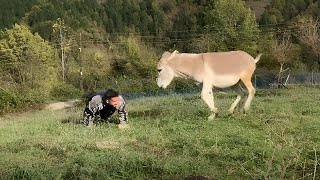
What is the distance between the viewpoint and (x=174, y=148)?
7703 millimetres

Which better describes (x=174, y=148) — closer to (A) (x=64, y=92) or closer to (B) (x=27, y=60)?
(B) (x=27, y=60)

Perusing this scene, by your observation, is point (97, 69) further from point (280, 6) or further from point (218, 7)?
point (280, 6)

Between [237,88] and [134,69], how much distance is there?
40241mm

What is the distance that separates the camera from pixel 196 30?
81000mm

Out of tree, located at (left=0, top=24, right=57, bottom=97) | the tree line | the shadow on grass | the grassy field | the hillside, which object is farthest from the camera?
the hillside

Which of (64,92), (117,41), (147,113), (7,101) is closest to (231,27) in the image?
(64,92)

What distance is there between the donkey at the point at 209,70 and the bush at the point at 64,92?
2796 cm

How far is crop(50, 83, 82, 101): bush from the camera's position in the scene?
39.7 metres

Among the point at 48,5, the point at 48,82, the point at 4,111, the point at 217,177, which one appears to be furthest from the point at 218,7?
the point at 217,177

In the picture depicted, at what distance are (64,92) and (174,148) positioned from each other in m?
34.6

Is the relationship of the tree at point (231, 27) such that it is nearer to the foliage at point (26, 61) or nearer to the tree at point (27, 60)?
the tree at point (27, 60)

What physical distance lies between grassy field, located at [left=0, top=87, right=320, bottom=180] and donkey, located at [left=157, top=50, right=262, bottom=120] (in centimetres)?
67

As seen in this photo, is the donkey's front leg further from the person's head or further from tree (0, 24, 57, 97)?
tree (0, 24, 57, 97)

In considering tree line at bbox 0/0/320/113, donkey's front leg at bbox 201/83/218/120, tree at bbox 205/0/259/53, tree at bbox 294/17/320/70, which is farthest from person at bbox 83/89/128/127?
tree at bbox 205/0/259/53
